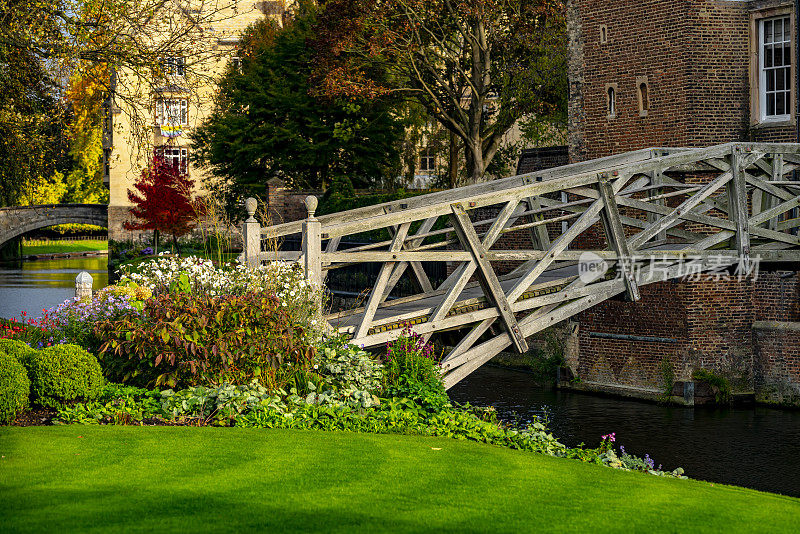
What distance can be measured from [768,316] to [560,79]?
13.4 meters

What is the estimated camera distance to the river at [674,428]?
14805 millimetres

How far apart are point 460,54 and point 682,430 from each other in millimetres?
19928

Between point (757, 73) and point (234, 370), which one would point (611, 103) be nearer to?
point (757, 73)

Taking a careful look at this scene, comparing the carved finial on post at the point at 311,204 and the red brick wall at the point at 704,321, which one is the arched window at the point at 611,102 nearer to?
the red brick wall at the point at 704,321

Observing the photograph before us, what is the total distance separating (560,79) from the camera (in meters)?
31.7

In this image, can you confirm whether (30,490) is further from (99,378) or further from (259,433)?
(99,378)

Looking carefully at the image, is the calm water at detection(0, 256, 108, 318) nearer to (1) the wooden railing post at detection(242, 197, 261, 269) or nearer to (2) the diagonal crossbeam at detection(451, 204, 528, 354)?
(1) the wooden railing post at detection(242, 197, 261, 269)

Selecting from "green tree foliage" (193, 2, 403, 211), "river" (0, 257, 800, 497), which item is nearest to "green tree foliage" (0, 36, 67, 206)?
"river" (0, 257, 800, 497)

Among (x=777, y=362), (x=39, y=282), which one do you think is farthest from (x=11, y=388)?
(x=39, y=282)

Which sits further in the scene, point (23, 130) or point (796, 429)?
point (23, 130)

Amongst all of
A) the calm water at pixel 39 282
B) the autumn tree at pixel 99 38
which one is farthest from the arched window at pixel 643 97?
the calm water at pixel 39 282

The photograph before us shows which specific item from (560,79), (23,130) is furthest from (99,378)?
(560,79)

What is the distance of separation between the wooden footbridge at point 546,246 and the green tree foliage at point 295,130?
20163 mm

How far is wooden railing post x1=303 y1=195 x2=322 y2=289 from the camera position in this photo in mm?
12438
